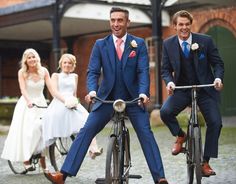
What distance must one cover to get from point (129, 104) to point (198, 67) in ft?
3.51

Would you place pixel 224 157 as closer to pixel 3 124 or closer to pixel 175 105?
pixel 175 105

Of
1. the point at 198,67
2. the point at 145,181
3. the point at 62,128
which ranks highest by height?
the point at 198,67

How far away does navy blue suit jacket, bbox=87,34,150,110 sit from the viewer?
224 inches

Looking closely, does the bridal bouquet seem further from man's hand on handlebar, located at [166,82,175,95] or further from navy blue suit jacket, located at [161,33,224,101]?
man's hand on handlebar, located at [166,82,175,95]

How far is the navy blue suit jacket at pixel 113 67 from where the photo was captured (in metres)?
5.68

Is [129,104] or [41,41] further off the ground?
[41,41]

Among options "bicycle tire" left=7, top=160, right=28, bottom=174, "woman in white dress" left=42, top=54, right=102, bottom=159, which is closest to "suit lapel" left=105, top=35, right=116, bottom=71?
"woman in white dress" left=42, top=54, right=102, bottom=159

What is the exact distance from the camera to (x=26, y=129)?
8336 millimetres

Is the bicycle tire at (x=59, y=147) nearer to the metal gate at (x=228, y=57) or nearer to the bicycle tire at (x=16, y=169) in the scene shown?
the bicycle tire at (x=16, y=169)

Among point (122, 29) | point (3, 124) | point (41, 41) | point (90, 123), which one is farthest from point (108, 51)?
point (41, 41)

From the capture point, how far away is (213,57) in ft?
21.0

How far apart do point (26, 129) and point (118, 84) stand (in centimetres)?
296

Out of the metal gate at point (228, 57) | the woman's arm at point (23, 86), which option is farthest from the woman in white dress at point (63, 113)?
the metal gate at point (228, 57)

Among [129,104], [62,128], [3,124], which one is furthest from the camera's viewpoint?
[3,124]
